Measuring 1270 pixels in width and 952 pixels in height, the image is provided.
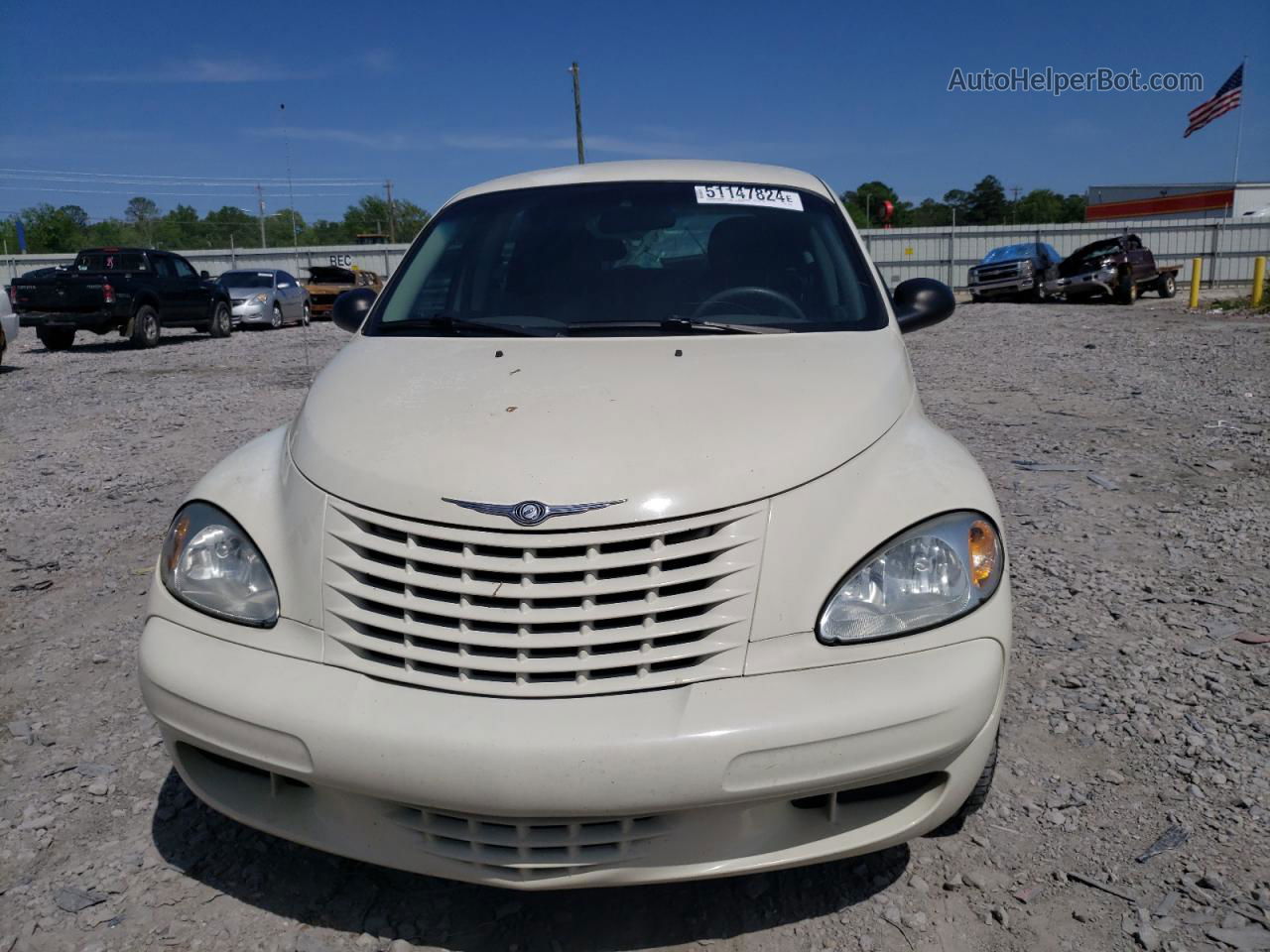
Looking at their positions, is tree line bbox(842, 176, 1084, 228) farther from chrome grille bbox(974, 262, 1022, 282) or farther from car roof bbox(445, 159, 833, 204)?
car roof bbox(445, 159, 833, 204)

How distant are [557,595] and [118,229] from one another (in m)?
83.8

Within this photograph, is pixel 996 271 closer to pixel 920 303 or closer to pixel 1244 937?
pixel 920 303

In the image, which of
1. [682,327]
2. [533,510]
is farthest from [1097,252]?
[533,510]

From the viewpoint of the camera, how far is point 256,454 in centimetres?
273

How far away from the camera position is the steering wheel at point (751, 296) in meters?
3.22

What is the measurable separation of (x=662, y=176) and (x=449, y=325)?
1062 millimetres

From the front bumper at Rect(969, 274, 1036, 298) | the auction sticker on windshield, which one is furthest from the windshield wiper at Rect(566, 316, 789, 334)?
the front bumper at Rect(969, 274, 1036, 298)

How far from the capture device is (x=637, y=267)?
337 cm

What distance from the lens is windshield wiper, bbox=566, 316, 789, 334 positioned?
3.05 metres

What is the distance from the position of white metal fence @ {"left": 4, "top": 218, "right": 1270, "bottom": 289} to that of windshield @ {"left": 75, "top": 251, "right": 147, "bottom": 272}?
56.1ft

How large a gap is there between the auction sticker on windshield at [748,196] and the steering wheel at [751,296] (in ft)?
1.44

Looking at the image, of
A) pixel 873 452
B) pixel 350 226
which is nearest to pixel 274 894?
pixel 873 452

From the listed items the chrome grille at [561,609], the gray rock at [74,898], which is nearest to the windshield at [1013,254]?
the chrome grille at [561,609]

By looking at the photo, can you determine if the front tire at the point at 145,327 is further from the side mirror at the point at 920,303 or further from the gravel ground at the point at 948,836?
the side mirror at the point at 920,303
